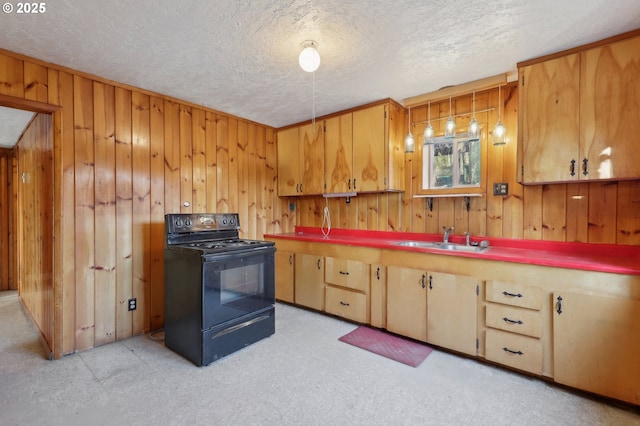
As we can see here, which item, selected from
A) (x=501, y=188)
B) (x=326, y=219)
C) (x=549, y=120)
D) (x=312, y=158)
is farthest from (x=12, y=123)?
(x=549, y=120)

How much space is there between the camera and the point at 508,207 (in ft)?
8.84

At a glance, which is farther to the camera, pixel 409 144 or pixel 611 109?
pixel 409 144

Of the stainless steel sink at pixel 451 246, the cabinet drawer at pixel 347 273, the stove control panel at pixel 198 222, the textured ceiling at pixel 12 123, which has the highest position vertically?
the textured ceiling at pixel 12 123

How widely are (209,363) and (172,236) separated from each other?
114 centimetres

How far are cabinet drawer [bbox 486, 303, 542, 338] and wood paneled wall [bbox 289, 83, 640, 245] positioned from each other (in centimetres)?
77

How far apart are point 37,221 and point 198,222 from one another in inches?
71.5

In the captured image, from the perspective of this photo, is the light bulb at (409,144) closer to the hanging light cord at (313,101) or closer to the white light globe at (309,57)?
the hanging light cord at (313,101)

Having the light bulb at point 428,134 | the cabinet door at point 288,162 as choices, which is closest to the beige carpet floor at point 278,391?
the light bulb at point 428,134

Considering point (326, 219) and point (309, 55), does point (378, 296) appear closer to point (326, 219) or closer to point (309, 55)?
point (326, 219)

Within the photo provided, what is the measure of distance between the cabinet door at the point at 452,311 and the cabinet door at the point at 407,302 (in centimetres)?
6

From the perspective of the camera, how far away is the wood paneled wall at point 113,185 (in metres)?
2.40

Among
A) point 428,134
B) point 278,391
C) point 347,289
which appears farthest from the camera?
point 347,289

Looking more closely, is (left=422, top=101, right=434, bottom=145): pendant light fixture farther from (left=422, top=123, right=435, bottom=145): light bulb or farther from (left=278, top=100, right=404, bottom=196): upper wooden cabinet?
(left=278, top=100, right=404, bottom=196): upper wooden cabinet

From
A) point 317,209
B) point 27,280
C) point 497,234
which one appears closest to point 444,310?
point 497,234
